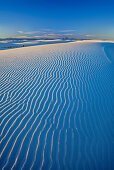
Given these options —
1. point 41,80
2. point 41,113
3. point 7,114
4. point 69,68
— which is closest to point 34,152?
point 41,113

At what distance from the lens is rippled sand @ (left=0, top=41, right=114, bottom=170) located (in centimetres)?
239

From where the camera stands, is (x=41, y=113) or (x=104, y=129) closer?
(x=104, y=129)

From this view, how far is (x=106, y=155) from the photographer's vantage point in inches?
98.0

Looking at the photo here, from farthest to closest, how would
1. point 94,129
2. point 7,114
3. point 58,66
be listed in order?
point 58,66 < point 7,114 < point 94,129

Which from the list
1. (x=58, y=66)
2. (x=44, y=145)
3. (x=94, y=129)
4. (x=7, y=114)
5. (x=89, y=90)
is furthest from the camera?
(x=58, y=66)

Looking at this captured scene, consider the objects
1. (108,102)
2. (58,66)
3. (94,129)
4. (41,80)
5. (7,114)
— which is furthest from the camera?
(58,66)

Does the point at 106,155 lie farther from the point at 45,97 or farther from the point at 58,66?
the point at 58,66

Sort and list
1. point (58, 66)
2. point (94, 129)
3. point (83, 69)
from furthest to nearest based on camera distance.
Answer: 1. point (58, 66)
2. point (83, 69)
3. point (94, 129)

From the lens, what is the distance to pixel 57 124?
10.5 ft

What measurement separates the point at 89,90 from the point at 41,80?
2.51m

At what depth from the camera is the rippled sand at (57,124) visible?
2.39m

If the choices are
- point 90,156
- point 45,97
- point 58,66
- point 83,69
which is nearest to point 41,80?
point 45,97

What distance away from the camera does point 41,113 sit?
3576mm

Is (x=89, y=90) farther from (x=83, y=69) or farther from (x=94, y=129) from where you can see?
(x=83, y=69)
